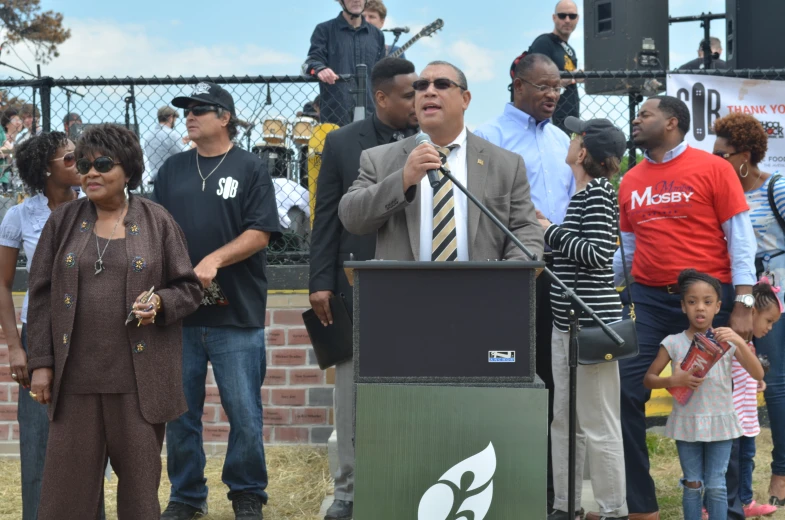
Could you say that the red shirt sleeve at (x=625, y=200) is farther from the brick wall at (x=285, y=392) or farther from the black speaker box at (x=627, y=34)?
the black speaker box at (x=627, y=34)

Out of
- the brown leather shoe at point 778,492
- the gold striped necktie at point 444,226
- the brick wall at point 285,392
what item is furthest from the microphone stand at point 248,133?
the brown leather shoe at point 778,492

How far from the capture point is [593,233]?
4.74m

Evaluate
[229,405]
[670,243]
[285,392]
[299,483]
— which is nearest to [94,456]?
[229,405]

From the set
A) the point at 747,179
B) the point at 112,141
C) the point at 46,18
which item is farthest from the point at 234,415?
the point at 46,18

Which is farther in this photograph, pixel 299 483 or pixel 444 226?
pixel 299 483

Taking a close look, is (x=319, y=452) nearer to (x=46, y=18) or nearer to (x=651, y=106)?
(x=651, y=106)

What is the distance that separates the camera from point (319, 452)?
6.82 m

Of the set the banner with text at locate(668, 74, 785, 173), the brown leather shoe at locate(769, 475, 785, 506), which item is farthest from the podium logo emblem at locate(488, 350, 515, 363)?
the banner with text at locate(668, 74, 785, 173)

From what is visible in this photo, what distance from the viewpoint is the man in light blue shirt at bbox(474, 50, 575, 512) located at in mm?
5301

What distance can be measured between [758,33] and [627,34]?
1338 millimetres

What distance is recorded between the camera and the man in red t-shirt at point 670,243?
→ 4.97m

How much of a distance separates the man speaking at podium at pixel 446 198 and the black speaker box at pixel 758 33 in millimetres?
4866

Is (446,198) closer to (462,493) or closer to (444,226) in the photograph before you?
(444,226)

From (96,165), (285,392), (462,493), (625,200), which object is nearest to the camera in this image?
(462,493)
